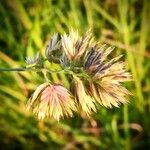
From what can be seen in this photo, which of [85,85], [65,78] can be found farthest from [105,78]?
[65,78]

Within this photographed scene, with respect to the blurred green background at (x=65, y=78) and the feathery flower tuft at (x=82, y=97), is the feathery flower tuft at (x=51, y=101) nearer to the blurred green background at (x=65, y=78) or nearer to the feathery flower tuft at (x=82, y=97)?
the feathery flower tuft at (x=82, y=97)

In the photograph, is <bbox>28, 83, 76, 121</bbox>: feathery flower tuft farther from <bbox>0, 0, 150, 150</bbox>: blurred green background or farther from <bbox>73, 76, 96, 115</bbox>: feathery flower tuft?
<bbox>0, 0, 150, 150</bbox>: blurred green background

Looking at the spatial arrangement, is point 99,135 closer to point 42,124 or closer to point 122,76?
point 42,124

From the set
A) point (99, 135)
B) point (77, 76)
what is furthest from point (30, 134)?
point (77, 76)

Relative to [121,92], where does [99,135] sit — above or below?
above

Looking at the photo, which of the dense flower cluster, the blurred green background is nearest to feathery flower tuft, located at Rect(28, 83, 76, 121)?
the dense flower cluster

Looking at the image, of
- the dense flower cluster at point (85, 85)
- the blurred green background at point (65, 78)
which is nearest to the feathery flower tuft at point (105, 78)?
the dense flower cluster at point (85, 85)

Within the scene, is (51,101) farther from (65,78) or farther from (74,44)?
(65,78)
